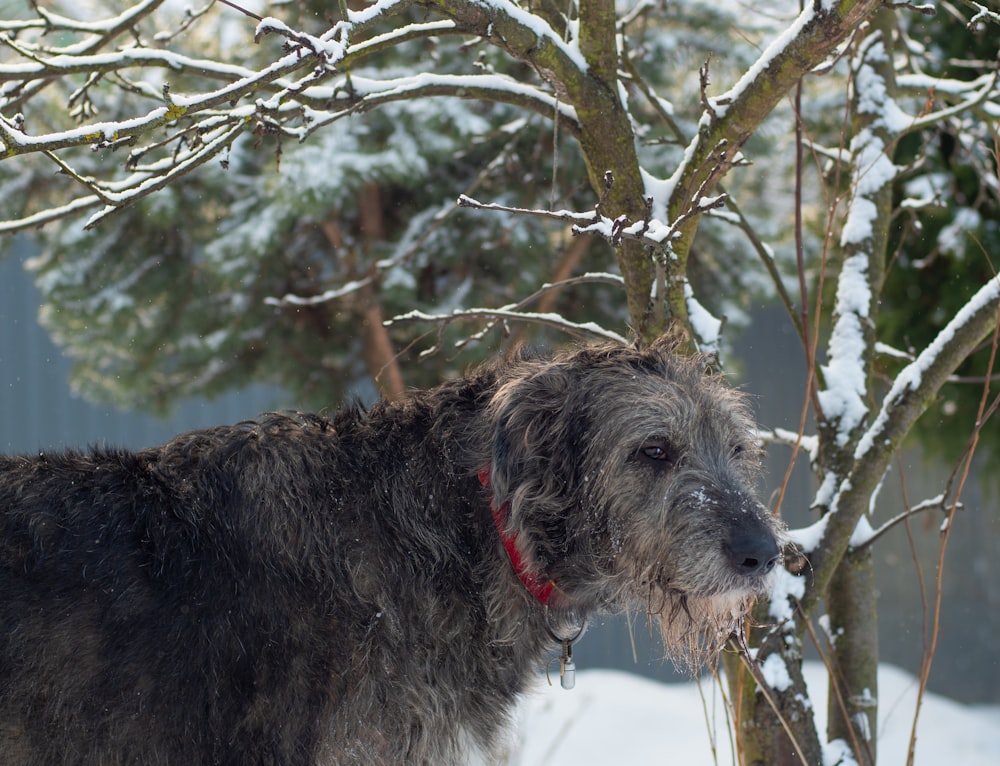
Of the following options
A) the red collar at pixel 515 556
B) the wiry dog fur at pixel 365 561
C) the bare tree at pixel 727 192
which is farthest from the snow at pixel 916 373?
the red collar at pixel 515 556

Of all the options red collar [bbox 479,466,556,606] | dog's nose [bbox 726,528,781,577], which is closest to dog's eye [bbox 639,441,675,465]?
dog's nose [bbox 726,528,781,577]

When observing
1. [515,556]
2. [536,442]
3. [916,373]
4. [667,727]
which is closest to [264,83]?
[536,442]

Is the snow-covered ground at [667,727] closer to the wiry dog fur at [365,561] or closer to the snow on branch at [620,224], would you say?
the wiry dog fur at [365,561]

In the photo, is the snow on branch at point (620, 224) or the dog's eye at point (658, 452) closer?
the snow on branch at point (620, 224)

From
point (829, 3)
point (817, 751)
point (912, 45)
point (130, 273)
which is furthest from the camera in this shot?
point (130, 273)

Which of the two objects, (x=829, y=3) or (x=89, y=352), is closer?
(x=829, y=3)

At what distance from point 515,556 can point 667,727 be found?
555 centimetres

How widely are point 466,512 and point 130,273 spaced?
5079 millimetres

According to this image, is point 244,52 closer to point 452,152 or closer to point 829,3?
point 452,152

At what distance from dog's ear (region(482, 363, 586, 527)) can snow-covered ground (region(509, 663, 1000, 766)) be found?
401 centimetres

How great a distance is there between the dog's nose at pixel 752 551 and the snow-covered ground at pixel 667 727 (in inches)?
162

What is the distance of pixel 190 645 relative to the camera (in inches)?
95.3

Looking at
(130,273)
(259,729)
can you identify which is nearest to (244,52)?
(130,273)

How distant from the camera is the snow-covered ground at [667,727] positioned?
7.08 metres
